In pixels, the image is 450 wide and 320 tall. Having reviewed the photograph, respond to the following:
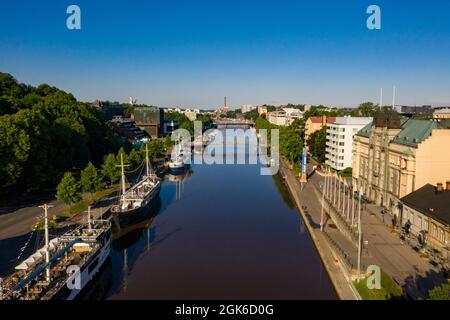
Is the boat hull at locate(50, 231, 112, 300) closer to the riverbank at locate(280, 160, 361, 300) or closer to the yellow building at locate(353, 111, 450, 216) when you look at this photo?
the riverbank at locate(280, 160, 361, 300)

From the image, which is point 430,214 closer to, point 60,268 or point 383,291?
point 383,291

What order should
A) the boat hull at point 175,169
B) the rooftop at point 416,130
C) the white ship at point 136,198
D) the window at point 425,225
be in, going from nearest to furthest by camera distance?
the window at point 425,225 → the rooftop at point 416,130 → the white ship at point 136,198 → the boat hull at point 175,169

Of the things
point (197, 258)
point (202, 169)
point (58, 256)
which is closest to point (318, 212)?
point (197, 258)

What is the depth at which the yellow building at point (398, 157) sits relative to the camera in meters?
40.1

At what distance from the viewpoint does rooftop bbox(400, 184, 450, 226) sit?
32.1 m

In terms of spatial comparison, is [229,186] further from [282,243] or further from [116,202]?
[282,243]

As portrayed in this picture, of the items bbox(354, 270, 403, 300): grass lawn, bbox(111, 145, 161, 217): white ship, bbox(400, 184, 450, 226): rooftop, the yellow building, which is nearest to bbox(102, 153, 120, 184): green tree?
bbox(111, 145, 161, 217): white ship

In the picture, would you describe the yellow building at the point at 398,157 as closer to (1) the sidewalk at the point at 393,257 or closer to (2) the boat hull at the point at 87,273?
(1) the sidewalk at the point at 393,257

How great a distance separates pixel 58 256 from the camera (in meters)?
27.9

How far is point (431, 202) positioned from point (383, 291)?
47.6ft

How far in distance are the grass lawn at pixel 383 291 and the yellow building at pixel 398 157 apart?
693 inches

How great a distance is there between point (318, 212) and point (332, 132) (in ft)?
117

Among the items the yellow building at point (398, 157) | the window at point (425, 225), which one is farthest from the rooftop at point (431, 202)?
the yellow building at point (398, 157)

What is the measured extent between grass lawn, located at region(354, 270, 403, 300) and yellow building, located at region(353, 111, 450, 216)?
17595mm
